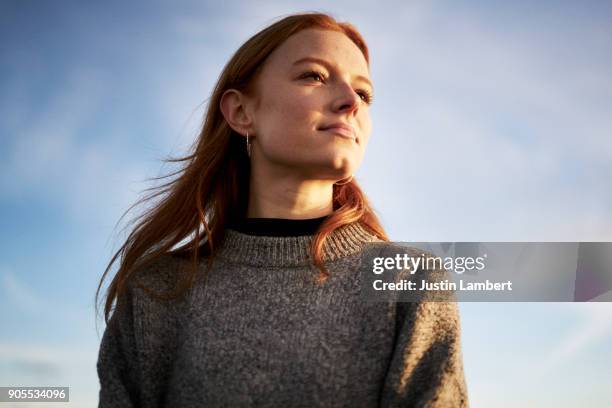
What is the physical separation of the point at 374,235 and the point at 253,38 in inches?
43.7

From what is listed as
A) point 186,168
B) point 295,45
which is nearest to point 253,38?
point 295,45

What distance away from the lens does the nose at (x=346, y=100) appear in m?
2.43

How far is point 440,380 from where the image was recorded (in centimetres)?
203

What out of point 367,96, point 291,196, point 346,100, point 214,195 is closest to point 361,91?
point 367,96

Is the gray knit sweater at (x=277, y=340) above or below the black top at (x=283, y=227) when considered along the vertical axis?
below

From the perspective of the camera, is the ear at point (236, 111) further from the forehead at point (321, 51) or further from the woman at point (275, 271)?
the forehead at point (321, 51)

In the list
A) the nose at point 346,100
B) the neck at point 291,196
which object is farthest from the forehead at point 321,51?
the neck at point 291,196

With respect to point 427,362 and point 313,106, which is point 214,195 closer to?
point 313,106

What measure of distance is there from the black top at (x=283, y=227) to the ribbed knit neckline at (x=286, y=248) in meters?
0.03

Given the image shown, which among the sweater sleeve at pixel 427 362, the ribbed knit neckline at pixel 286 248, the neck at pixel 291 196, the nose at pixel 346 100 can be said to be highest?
the nose at pixel 346 100

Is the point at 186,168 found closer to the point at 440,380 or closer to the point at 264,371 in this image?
the point at 264,371

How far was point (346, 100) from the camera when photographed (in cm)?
243

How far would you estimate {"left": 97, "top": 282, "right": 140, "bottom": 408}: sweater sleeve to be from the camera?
7.82 feet

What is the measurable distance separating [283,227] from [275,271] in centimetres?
21
